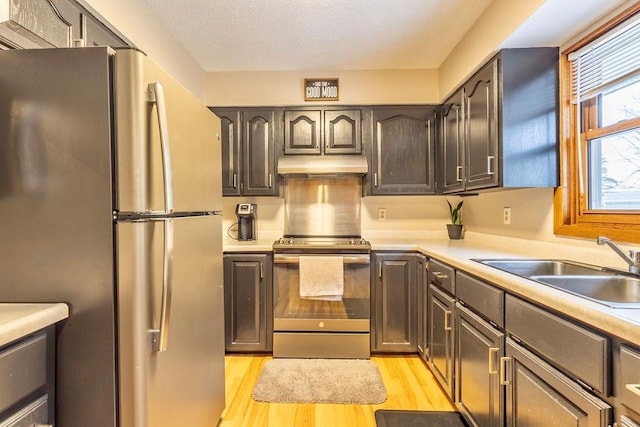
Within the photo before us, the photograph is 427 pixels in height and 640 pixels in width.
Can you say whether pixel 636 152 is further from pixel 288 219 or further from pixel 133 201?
pixel 288 219

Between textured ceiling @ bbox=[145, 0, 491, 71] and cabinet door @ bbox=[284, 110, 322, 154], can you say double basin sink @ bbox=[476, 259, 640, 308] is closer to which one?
textured ceiling @ bbox=[145, 0, 491, 71]

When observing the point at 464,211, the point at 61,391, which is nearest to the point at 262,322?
the point at 61,391

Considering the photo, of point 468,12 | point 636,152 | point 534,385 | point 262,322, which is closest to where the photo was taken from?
point 534,385

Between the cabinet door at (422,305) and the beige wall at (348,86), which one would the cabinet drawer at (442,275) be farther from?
the beige wall at (348,86)

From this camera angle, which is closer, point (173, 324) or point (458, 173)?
point (173, 324)

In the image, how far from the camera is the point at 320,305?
2609 millimetres

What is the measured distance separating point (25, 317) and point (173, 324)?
435mm

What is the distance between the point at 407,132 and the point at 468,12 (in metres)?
1.00

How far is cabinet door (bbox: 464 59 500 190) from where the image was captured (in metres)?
1.94

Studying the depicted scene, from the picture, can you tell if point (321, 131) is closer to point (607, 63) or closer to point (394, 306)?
point (394, 306)

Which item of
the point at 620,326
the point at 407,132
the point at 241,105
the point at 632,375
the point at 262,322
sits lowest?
the point at 262,322

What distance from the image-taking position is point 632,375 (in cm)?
79

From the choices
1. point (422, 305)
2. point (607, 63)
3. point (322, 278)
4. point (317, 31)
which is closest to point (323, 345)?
point (322, 278)

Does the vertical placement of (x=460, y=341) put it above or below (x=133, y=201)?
below
